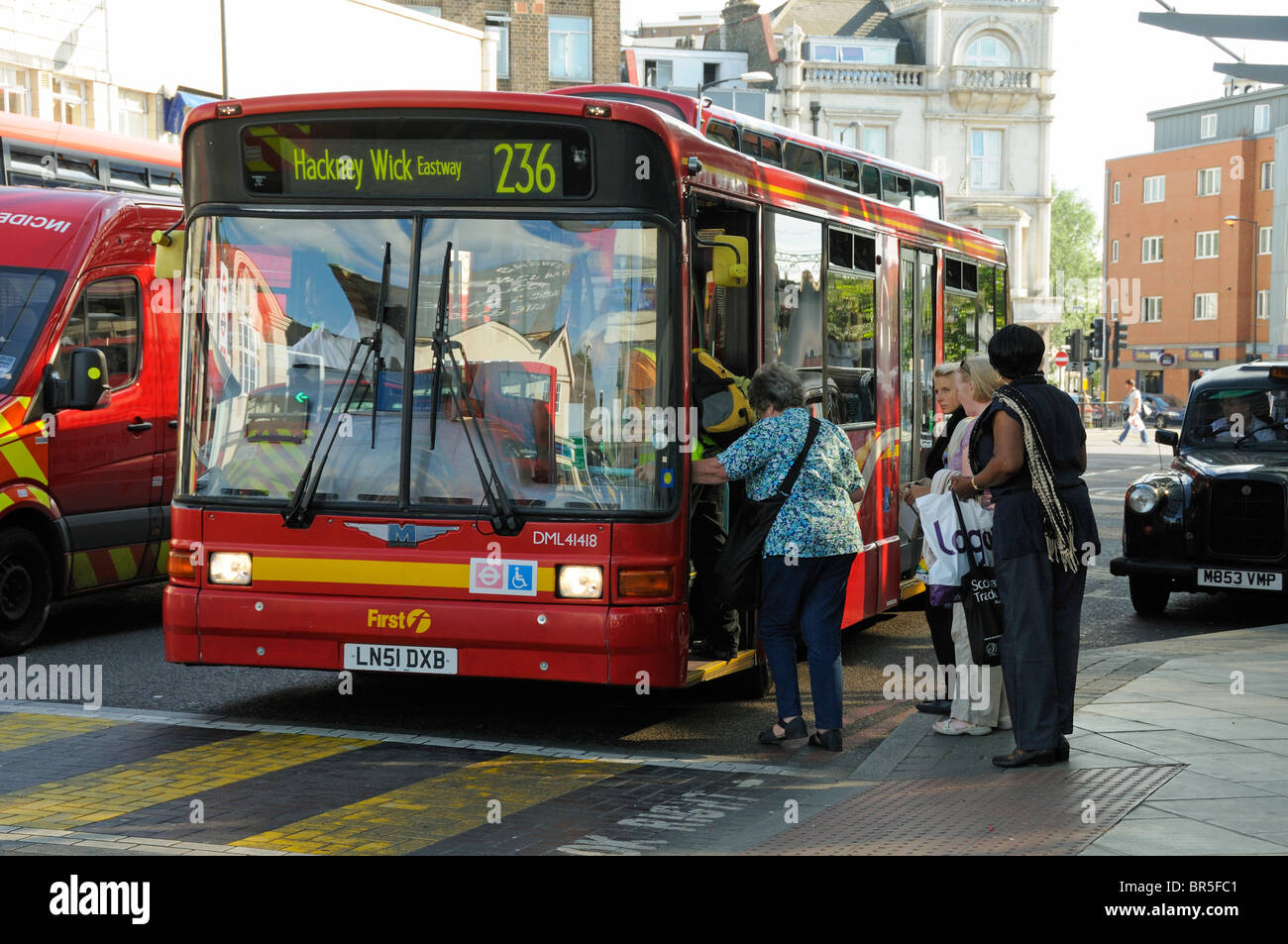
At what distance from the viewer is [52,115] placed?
3078cm

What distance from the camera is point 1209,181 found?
8019 centimetres

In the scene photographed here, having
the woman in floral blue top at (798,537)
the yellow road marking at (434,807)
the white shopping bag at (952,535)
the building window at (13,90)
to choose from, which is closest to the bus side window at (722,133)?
the woman in floral blue top at (798,537)

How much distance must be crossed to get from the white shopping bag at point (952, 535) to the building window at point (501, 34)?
45.0 meters

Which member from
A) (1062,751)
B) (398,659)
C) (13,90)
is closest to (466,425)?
(398,659)

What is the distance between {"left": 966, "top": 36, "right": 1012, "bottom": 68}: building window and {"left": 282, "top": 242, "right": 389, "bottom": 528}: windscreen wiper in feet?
207

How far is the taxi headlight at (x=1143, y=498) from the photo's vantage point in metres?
13.5

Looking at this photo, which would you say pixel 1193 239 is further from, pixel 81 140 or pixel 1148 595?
pixel 81 140

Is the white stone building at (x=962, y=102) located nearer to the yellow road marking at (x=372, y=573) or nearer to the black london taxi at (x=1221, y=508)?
the black london taxi at (x=1221, y=508)

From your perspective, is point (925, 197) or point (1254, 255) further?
point (1254, 255)

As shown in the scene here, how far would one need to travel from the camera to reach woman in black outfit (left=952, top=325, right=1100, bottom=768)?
729cm

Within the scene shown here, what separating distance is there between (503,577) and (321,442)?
1.12m

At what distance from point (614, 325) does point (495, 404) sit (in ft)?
2.22

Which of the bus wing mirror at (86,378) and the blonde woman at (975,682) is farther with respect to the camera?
the bus wing mirror at (86,378)
